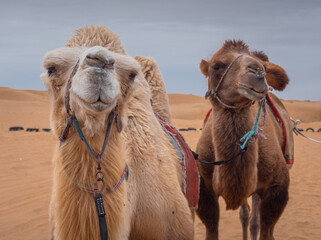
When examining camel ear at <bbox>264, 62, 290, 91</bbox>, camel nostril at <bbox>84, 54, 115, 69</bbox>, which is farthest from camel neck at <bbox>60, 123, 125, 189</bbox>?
camel ear at <bbox>264, 62, 290, 91</bbox>

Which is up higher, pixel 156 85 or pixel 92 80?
pixel 92 80

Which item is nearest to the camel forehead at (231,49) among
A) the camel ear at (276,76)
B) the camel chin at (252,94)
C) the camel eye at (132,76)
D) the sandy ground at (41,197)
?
the camel ear at (276,76)

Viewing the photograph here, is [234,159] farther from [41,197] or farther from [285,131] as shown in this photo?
[41,197]

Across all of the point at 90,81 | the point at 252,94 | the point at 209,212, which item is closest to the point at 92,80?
the point at 90,81

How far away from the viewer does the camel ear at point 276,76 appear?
3.94m

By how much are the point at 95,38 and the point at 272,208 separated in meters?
2.69

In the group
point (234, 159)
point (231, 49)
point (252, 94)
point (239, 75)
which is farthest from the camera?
point (231, 49)

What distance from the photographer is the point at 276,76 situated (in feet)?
13.0

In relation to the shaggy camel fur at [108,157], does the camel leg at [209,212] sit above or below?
below

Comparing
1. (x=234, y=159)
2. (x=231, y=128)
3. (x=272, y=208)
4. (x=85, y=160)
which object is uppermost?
(x=85, y=160)

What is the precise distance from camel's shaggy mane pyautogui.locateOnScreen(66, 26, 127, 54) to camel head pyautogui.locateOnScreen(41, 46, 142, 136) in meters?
0.20

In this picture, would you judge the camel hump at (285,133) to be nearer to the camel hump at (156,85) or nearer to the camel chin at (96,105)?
the camel hump at (156,85)

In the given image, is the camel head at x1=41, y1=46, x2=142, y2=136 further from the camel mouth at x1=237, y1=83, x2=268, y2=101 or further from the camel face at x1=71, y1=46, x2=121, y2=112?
the camel mouth at x1=237, y1=83, x2=268, y2=101

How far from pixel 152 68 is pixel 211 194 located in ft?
5.33
